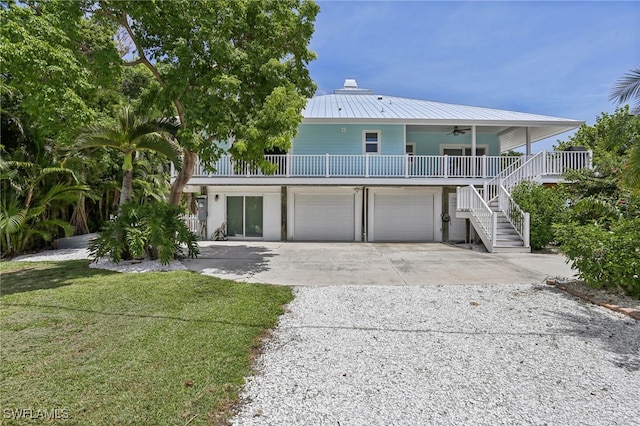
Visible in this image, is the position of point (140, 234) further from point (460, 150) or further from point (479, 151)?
point (479, 151)

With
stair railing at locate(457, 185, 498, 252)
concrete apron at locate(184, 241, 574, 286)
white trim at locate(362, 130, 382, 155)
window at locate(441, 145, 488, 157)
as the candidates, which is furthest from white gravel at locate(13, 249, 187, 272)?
window at locate(441, 145, 488, 157)

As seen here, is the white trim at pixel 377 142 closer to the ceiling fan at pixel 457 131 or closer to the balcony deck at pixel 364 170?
the balcony deck at pixel 364 170

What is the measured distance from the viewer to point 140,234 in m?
7.93

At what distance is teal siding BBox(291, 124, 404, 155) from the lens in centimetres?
1491

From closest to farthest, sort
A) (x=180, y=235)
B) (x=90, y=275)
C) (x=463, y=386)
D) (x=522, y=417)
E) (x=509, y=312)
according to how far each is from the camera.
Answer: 1. (x=522, y=417)
2. (x=463, y=386)
3. (x=509, y=312)
4. (x=90, y=275)
5. (x=180, y=235)

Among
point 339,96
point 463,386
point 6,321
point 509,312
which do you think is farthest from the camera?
point 339,96

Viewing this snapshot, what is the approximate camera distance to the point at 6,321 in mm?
4176

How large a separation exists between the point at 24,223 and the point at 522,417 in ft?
43.1

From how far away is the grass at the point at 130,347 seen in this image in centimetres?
246

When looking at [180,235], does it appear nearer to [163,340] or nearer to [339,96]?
[163,340]

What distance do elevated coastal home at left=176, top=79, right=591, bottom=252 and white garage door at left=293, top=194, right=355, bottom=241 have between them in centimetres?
5

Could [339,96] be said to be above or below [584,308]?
above

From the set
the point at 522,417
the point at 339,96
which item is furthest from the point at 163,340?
the point at 339,96

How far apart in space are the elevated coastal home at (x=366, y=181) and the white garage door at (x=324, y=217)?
47mm
